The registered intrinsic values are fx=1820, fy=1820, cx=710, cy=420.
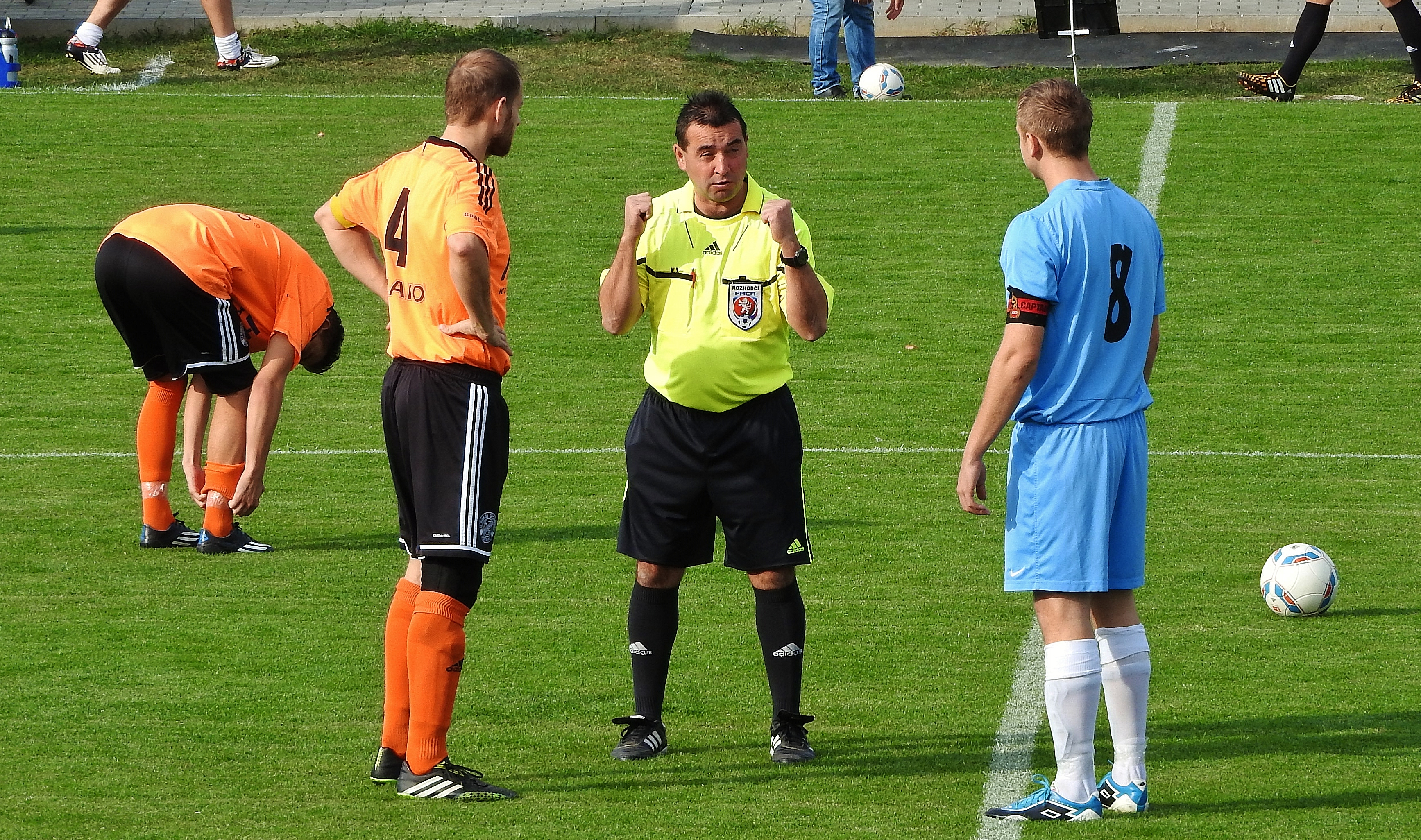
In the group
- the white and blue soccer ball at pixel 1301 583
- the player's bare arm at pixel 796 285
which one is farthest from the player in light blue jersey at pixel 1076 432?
the white and blue soccer ball at pixel 1301 583

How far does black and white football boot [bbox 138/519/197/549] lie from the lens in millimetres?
7887

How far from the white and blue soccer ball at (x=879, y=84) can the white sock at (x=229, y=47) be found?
19.7 feet

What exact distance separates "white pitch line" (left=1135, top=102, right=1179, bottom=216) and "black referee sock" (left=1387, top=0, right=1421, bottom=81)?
191 cm

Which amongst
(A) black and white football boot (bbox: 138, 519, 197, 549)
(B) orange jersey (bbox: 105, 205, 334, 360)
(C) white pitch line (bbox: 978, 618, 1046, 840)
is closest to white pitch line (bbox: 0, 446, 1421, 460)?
(A) black and white football boot (bbox: 138, 519, 197, 549)

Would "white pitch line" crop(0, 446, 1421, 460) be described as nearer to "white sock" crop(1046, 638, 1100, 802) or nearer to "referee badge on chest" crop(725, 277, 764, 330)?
"referee badge on chest" crop(725, 277, 764, 330)

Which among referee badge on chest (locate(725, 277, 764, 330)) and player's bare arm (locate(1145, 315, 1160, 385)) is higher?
referee badge on chest (locate(725, 277, 764, 330))

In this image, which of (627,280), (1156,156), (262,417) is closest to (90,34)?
(1156,156)

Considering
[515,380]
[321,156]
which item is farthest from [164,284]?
[321,156]

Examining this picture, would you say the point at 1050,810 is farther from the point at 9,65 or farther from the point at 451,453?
the point at 9,65

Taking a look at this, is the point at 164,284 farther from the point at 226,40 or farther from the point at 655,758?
the point at 226,40

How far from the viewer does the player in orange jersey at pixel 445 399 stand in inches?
195

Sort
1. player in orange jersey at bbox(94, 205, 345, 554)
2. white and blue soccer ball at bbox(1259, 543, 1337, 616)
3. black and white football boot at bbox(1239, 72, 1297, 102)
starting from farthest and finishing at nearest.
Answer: black and white football boot at bbox(1239, 72, 1297, 102) → player in orange jersey at bbox(94, 205, 345, 554) → white and blue soccer ball at bbox(1259, 543, 1337, 616)

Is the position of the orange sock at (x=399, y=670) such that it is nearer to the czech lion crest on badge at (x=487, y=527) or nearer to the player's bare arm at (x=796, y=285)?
the czech lion crest on badge at (x=487, y=527)

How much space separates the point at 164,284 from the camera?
746 centimetres
